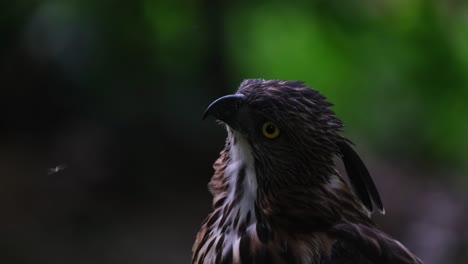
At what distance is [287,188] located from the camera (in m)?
3.07

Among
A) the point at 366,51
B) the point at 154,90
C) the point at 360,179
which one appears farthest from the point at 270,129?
the point at 366,51

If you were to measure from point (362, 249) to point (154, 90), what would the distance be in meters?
3.30

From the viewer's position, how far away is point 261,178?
3.08 m

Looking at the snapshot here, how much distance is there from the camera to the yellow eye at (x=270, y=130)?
3.02 meters

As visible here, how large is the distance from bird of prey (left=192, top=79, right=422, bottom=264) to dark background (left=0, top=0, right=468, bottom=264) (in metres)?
2.86

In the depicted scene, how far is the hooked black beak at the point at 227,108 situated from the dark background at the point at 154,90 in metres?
2.93

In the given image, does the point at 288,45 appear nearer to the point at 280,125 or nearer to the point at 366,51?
the point at 366,51

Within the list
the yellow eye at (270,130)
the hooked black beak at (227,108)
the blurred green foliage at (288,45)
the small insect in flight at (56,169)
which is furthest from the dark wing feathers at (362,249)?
the small insect in flight at (56,169)

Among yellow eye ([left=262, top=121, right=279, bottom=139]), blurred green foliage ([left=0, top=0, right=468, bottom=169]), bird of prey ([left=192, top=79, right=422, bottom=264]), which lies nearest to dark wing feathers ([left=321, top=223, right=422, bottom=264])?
bird of prey ([left=192, top=79, right=422, bottom=264])

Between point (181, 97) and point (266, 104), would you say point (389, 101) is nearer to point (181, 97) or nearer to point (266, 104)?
point (181, 97)

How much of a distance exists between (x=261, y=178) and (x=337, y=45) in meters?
3.35

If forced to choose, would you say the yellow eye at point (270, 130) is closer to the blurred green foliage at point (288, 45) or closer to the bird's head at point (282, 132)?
the bird's head at point (282, 132)

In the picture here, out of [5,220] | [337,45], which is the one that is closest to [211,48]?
[337,45]

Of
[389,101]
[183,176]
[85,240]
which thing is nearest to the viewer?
[85,240]
